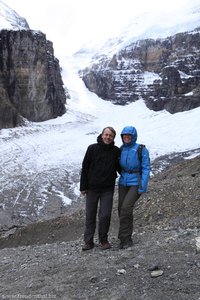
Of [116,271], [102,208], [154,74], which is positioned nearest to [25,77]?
[154,74]

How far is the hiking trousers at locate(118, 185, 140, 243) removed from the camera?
7812mm

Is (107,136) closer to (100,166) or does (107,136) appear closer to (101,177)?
(100,166)

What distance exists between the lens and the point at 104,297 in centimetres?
596

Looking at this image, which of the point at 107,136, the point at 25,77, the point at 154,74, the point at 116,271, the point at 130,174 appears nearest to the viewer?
the point at 116,271

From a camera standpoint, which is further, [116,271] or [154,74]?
[154,74]

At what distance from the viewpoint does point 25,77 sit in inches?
3031

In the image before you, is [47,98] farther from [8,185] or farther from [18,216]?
[18,216]

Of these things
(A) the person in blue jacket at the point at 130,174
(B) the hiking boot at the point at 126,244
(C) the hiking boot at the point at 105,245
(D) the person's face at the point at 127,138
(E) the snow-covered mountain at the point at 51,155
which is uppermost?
(D) the person's face at the point at 127,138

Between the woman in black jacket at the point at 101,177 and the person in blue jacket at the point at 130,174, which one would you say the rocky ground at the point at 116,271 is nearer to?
the woman in black jacket at the point at 101,177

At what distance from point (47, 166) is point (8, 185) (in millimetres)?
7283

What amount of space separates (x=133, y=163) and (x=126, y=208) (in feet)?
2.34

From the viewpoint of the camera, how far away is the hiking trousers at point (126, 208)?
7812 millimetres

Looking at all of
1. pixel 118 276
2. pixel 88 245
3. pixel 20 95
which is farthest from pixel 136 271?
pixel 20 95

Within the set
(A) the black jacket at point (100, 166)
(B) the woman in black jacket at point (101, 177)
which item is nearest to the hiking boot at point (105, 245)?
(B) the woman in black jacket at point (101, 177)
